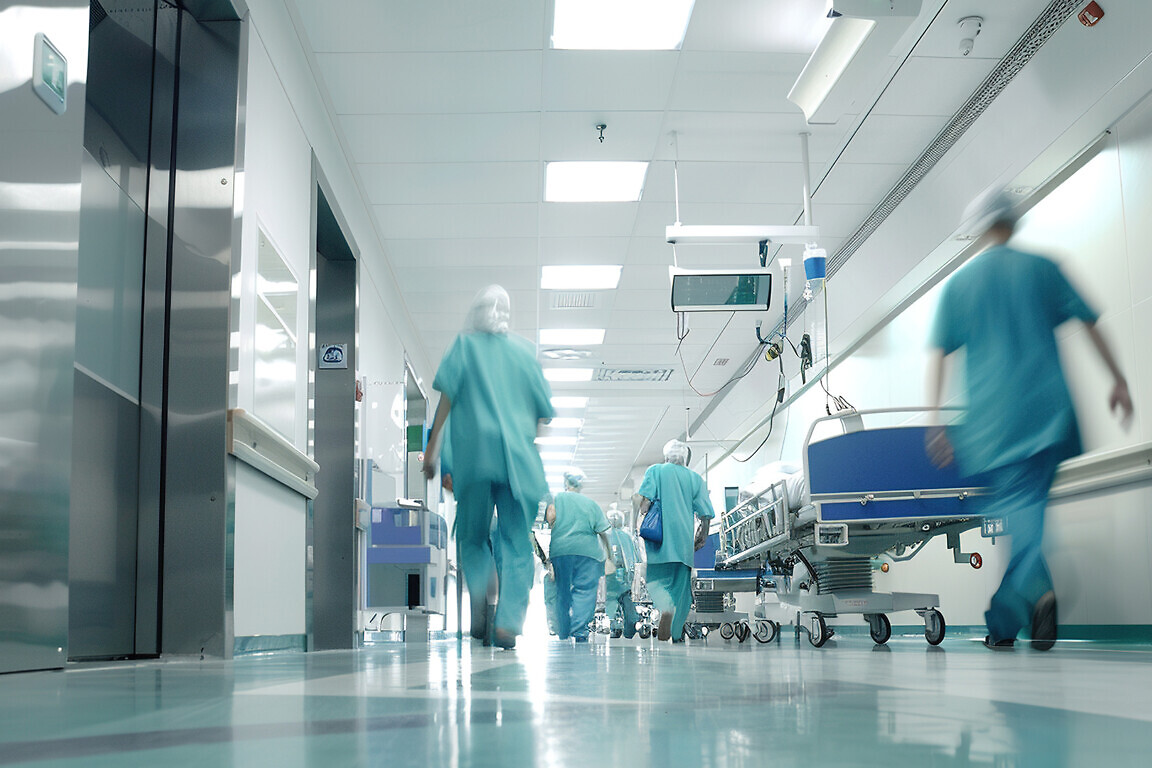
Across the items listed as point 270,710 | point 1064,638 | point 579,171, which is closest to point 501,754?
point 270,710

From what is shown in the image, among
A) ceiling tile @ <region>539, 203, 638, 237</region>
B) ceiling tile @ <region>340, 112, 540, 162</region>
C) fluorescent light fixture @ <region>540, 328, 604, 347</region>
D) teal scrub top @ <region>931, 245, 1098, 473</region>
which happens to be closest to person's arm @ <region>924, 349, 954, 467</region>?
teal scrub top @ <region>931, 245, 1098, 473</region>

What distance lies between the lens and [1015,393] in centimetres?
363

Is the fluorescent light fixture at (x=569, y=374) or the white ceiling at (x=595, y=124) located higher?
the white ceiling at (x=595, y=124)

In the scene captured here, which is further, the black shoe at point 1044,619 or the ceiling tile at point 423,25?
the ceiling tile at point 423,25

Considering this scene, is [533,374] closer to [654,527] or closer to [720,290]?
[654,527]

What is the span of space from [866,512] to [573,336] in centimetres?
717

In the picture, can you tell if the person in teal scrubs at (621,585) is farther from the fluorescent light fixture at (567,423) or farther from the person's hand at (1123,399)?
the person's hand at (1123,399)

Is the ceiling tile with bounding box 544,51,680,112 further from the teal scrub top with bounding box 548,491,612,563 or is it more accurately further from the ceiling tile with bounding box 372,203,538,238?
the teal scrub top with bounding box 548,491,612,563

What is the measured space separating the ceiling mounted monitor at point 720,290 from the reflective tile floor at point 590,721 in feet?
17.1

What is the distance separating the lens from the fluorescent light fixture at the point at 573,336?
11289mm

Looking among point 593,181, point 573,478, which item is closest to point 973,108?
point 593,181

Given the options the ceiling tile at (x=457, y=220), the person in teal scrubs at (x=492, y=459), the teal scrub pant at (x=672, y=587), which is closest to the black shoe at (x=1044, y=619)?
the person in teal scrubs at (x=492, y=459)

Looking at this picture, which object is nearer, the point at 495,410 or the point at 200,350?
the point at 200,350

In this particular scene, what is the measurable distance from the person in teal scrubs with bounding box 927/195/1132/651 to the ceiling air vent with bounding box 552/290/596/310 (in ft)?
20.5
